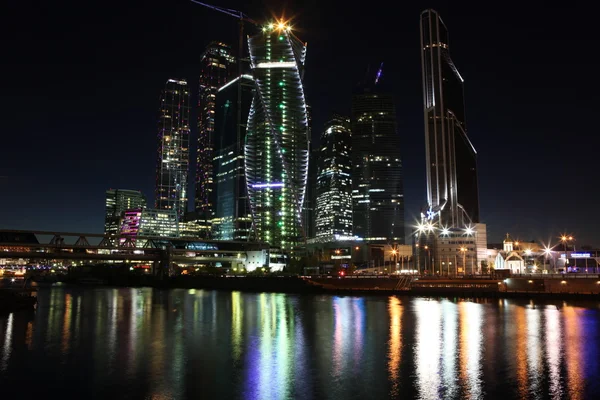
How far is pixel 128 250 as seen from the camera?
156 meters

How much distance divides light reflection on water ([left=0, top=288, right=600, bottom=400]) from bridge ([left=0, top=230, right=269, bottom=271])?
256ft

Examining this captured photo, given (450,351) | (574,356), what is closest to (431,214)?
(574,356)

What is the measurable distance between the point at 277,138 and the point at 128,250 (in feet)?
199

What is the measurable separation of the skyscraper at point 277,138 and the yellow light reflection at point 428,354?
11293cm

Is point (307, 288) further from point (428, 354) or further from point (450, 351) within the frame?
point (428, 354)

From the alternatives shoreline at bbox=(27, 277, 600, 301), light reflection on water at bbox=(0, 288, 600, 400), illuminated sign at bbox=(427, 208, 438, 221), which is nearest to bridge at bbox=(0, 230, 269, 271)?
shoreline at bbox=(27, 277, 600, 301)

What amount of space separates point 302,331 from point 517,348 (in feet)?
52.9

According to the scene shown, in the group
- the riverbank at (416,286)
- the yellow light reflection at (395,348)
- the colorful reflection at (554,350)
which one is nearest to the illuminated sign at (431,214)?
the riverbank at (416,286)

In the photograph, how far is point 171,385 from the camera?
894 inches

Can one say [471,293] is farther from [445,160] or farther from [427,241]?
[445,160]

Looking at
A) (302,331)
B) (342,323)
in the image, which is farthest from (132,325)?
(342,323)

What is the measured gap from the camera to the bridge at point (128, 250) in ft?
390

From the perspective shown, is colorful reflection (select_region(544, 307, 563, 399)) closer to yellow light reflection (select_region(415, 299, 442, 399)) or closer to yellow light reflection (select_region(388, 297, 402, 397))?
yellow light reflection (select_region(415, 299, 442, 399))

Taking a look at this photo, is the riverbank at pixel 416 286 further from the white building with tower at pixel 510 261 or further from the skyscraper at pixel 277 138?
the skyscraper at pixel 277 138
